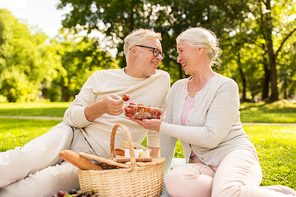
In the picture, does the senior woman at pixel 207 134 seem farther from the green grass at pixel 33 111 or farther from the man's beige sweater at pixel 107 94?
the green grass at pixel 33 111

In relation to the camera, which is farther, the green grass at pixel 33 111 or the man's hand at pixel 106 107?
the green grass at pixel 33 111

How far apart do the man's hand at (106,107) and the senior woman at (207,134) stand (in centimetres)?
31

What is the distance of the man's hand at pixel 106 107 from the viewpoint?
2.82 metres

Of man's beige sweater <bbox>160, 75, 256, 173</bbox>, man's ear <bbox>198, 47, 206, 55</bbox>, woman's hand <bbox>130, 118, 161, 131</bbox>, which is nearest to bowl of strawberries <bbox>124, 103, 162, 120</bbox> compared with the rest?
woman's hand <bbox>130, 118, 161, 131</bbox>

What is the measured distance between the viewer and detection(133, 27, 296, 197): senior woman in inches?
95.6

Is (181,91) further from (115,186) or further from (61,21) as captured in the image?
(61,21)

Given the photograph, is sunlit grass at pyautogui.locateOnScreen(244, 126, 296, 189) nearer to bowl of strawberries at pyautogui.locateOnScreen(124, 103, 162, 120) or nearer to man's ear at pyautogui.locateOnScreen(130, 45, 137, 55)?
bowl of strawberries at pyautogui.locateOnScreen(124, 103, 162, 120)

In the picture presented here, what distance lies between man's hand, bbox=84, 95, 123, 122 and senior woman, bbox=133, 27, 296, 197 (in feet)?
1.01

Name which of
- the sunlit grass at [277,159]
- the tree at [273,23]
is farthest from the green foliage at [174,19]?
the sunlit grass at [277,159]

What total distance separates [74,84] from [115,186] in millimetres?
39713

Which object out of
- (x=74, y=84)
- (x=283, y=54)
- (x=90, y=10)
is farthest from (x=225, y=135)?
(x=74, y=84)

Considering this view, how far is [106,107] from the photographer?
2.94 metres

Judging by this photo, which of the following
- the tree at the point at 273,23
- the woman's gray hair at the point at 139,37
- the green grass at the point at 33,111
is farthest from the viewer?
the tree at the point at 273,23

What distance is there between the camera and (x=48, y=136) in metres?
3.04
